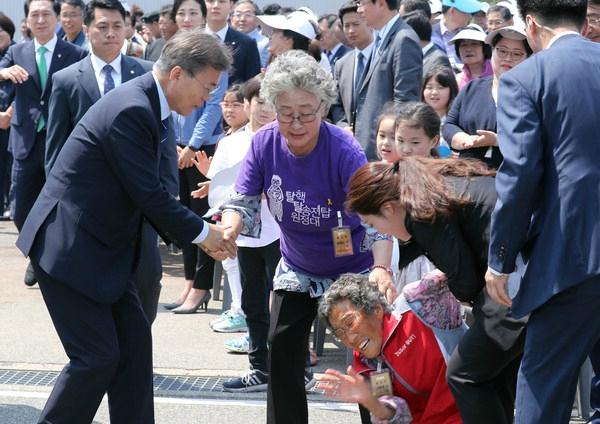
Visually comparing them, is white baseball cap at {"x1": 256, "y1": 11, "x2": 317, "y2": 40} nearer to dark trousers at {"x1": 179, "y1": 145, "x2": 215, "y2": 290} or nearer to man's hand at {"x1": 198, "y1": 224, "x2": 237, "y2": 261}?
dark trousers at {"x1": 179, "y1": 145, "x2": 215, "y2": 290}

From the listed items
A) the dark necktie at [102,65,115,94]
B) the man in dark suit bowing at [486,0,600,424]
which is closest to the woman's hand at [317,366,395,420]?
the man in dark suit bowing at [486,0,600,424]

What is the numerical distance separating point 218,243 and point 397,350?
0.99 m

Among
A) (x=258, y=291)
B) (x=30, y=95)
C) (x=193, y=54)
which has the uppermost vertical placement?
(x=193, y=54)

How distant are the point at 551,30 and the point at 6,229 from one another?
31.1 ft

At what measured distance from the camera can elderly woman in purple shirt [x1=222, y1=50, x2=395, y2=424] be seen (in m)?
4.75

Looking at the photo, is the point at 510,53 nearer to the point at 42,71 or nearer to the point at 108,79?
the point at 108,79

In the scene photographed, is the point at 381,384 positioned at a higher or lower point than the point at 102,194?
lower

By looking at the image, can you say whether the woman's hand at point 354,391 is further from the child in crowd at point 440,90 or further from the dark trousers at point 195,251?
the dark trousers at point 195,251

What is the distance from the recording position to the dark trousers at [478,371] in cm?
397

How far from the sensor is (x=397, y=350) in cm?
426

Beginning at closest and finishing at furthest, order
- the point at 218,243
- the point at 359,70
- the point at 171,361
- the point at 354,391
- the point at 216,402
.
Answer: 1. the point at 354,391
2. the point at 218,243
3. the point at 216,402
4. the point at 171,361
5. the point at 359,70

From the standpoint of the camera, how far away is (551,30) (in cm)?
382

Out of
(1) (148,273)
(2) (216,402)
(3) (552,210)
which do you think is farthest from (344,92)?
(3) (552,210)

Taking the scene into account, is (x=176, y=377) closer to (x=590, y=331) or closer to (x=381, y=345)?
(x=381, y=345)
